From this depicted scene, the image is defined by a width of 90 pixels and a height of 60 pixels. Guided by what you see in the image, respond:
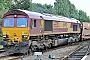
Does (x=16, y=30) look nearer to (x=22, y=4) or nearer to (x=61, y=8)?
(x=22, y=4)

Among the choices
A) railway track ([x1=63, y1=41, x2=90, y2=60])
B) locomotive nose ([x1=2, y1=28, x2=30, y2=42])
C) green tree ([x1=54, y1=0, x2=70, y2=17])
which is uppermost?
green tree ([x1=54, y1=0, x2=70, y2=17])

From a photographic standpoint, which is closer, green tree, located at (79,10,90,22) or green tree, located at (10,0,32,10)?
green tree, located at (10,0,32,10)

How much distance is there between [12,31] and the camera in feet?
61.6

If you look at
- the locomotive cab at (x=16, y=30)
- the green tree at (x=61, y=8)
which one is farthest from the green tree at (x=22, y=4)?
the locomotive cab at (x=16, y=30)

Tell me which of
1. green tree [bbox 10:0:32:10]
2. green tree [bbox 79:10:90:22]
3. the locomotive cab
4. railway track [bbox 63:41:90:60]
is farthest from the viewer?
green tree [bbox 79:10:90:22]

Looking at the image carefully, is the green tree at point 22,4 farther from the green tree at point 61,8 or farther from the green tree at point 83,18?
the green tree at point 83,18

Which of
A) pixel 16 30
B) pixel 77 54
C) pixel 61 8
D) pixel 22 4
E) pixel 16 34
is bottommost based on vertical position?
pixel 77 54

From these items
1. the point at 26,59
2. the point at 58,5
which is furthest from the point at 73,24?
the point at 58,5

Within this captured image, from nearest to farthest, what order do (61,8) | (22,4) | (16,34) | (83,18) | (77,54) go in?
1. (77,54)
2. (16,34)
3. (22,4)
4. (61,8)
5. (83,18)

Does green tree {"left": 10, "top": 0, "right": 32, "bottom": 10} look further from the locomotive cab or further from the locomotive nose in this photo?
the locomotive nose

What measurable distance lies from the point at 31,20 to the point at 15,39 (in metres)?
1.74

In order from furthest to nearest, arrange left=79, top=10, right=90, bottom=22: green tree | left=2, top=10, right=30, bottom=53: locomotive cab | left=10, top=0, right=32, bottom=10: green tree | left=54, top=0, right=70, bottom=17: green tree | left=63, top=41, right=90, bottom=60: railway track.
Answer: left=79, top=10, right=90, bottom=22: green tree → left=54, top=0, right=70, bottom=17: green tree → left=10, top=0, right=32, bottom=10: green tree → left=2, top=10, right=30, bottom=53: locomotive cab → left=63, top=41, right=90, bottom=60: railway track

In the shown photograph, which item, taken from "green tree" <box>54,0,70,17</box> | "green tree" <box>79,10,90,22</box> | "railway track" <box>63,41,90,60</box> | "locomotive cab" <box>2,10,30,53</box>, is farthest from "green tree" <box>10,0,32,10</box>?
"green tree" <box>79,10,90,22</box>

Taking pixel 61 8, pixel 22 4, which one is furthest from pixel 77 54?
pixel 61 8
